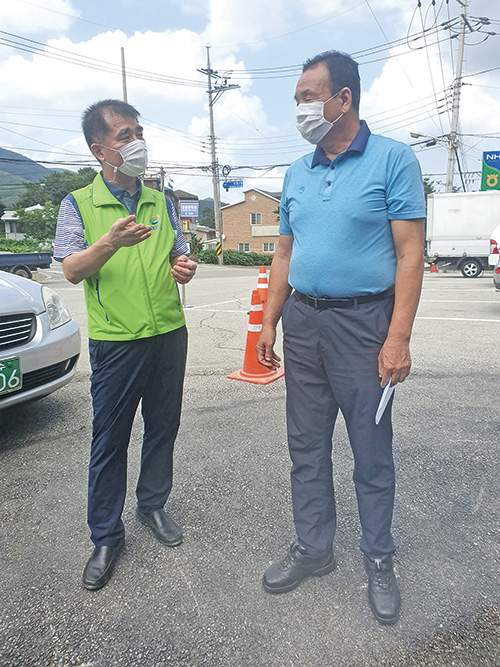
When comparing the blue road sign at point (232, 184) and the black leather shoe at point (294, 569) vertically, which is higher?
the blue road sign at point (232, 184)

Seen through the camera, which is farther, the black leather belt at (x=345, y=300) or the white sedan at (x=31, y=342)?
the white sedan at (x=31, y=342)

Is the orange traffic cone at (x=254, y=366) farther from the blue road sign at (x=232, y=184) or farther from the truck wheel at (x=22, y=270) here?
the blue road sign at (x=232, y=184)

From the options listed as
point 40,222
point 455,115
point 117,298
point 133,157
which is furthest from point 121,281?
point 40,222

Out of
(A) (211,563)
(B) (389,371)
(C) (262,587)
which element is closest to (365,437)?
(B) (389,371)

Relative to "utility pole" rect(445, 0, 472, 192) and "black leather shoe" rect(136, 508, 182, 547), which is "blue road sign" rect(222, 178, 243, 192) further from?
"black leather shoe" rect(136, 508, 182, 547)

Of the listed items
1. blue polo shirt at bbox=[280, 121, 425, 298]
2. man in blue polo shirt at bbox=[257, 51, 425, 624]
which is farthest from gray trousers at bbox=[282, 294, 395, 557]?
blue polo shirt at bbox=[280, 121, 425, 298]

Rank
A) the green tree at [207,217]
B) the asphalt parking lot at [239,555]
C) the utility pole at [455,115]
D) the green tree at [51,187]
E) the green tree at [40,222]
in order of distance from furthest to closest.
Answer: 1. the green tree at [207,217]
2. the green tree at [51,187]
3. the green tree at [40,222]
4. the utility pole at [455,115]
5. the asphalt parking lot at [239,555]

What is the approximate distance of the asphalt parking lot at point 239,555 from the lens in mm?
1684

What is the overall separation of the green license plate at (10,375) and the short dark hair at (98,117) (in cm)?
162

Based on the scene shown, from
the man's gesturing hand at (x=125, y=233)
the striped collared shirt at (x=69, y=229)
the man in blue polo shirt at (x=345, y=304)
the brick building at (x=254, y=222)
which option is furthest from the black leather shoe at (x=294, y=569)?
the brick building at (x=254, y=222)

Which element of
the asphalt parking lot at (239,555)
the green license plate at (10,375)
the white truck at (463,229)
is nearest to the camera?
the asphalt parking lot at (239,555)

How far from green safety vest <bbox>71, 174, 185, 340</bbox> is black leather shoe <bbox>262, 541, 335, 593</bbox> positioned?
3.63ft

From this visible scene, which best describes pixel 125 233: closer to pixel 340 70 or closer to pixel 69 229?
pixel 69 229

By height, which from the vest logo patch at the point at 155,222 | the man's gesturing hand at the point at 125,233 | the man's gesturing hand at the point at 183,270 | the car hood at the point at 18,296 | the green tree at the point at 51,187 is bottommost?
the car hood at the point at 18,296
